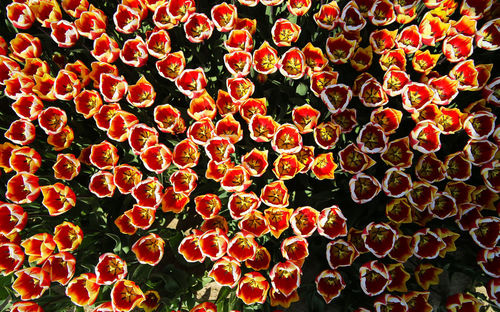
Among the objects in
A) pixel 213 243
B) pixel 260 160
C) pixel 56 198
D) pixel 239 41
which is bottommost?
pixel 213 243

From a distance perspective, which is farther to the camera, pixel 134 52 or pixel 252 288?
pixel 134 52

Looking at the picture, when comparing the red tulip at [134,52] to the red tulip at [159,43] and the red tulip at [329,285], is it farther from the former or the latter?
the red tulip at [329,285]

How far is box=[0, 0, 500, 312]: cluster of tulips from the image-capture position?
6.47ft

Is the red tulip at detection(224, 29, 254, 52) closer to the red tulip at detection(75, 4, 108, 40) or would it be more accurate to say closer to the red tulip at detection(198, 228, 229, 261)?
the red tulip at detection(75, 4, 108, 40)

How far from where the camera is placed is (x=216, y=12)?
2.37 meters

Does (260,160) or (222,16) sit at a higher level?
(222,16)

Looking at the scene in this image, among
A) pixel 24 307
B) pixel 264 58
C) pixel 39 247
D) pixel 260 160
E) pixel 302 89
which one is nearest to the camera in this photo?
pixel 24 307

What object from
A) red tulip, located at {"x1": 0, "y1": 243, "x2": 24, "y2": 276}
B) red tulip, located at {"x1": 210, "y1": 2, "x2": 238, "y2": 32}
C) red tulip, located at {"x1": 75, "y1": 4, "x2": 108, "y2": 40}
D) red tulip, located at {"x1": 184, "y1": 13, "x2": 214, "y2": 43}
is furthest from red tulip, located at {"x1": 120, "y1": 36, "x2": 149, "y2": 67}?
red tulip, located at {"x1": 0, "y1": 243, "x2": 24, "y2": 276}

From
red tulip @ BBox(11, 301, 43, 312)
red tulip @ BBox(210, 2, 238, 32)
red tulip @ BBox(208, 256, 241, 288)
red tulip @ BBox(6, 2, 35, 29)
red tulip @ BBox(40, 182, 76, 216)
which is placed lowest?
red tulip @ BBox(11, 301, 43, 312)

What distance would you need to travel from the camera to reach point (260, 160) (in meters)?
2.08

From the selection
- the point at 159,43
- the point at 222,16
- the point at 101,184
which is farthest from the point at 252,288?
the point at 222,16

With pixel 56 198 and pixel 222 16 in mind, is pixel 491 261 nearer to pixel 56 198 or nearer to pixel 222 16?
pixel 222 16

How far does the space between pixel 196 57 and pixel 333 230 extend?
75.6 inches

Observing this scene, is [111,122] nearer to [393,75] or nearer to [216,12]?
[216,12]
